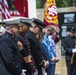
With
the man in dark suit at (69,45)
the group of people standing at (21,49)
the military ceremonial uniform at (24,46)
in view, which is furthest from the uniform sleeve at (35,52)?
the man in dark suit at (69,45)

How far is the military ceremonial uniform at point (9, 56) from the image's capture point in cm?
751

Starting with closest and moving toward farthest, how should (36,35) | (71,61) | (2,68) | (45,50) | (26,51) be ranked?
(2,68) → (26,51) → (36,35) → (45,50) → (71,61)

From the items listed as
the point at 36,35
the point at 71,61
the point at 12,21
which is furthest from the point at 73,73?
the point at 12,21

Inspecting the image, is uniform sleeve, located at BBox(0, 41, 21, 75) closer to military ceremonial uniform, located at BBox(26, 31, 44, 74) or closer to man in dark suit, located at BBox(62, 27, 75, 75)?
military ceremonial uniform, located at BBox(26, 31, 44, 74)

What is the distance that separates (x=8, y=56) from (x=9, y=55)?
3 centimetres

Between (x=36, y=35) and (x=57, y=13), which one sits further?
(x=57, y=13)

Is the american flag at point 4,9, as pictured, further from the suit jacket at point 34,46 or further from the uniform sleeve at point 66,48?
the uniform sleeve at point 66,48

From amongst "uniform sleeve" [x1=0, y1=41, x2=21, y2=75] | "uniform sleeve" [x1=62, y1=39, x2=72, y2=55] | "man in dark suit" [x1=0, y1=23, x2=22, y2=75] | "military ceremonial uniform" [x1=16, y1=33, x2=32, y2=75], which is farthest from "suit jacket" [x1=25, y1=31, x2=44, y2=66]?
"uniform sleeve" [x1=62, y1=39, x2=72, y2=55]

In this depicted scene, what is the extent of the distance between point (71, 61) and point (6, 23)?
5.80 m

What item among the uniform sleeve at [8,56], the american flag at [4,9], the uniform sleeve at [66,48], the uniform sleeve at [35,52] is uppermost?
the american flag at [4,9]

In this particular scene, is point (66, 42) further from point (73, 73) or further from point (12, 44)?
point (12, 44)

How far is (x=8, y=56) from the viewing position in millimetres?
7500

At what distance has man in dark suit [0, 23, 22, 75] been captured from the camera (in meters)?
7.51

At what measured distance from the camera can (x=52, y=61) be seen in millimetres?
11477
